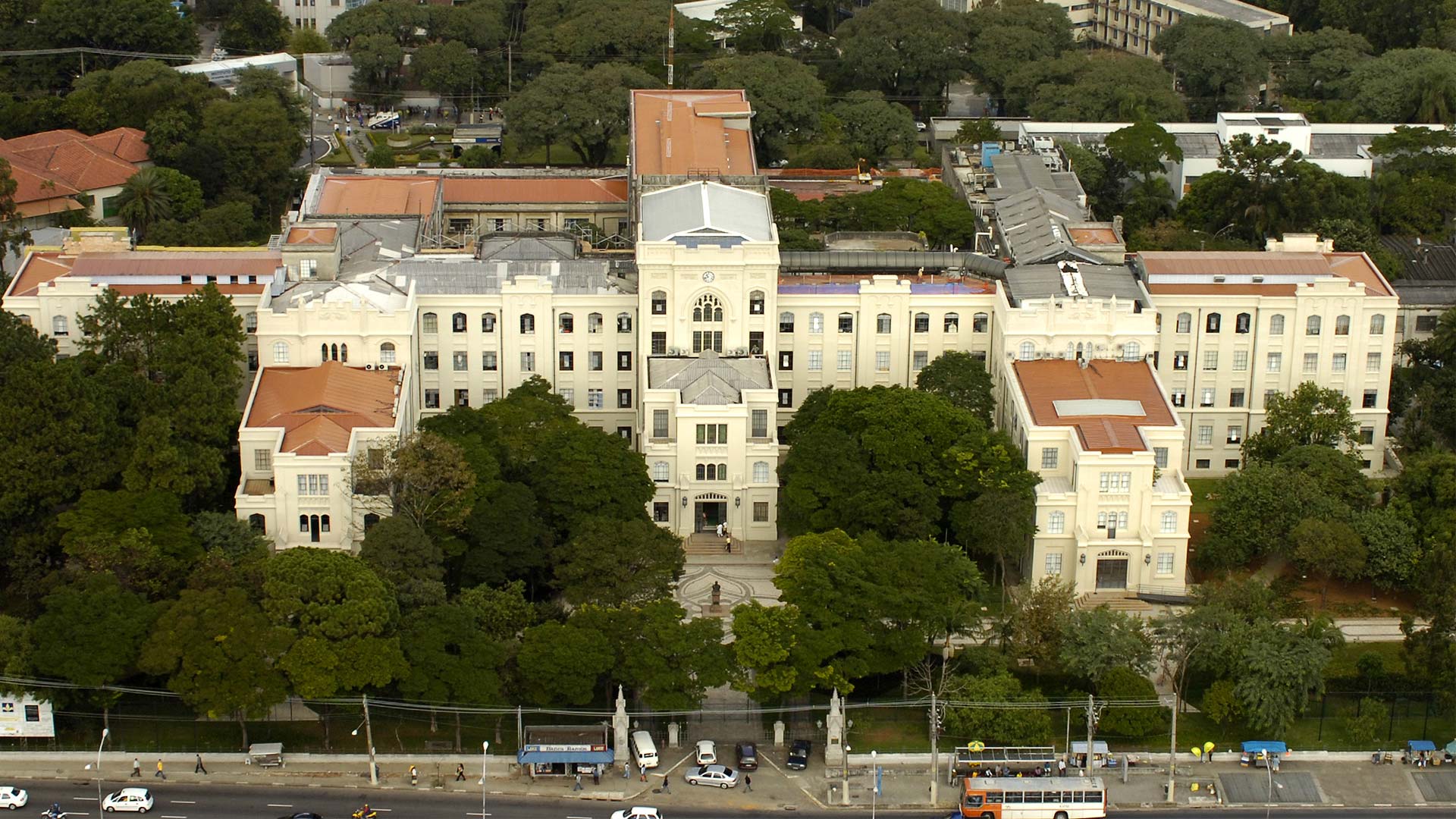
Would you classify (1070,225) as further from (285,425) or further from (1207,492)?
(285,425)

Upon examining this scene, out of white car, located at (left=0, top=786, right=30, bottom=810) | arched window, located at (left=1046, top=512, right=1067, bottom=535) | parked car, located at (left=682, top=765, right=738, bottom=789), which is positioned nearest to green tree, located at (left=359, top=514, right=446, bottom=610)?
parked car, located at (left=682, top=765, right=738, bottom=789)

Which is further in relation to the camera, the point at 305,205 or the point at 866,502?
the point at 305,205

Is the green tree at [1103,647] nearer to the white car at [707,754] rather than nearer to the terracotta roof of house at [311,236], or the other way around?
the white car at [707,754]

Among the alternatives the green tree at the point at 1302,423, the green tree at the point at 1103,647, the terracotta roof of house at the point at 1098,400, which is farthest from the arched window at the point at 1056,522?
the green tree at the point at 1302,423

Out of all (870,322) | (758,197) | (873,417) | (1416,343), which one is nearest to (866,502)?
(873,417)

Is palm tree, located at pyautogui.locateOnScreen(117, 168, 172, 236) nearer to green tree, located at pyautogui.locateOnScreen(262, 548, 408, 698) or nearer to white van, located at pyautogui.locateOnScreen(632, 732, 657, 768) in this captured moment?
green tree, located at pyautogui.locateOnScreen(262, 548, 408, 698)

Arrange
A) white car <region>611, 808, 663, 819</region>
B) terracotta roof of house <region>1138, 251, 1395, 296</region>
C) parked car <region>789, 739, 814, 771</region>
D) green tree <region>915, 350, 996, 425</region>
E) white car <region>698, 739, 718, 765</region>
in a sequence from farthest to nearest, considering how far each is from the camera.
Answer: terracotta roof of house <region>1138, 251, 1395, 296</region> < green tree <region>915, 350, 996, 425</region> < parked car <region>789, 739, 814, 771</region> < white car <region>698, 739, 718, 765</region> < white car <region>611, 808, 663, 819</region>
